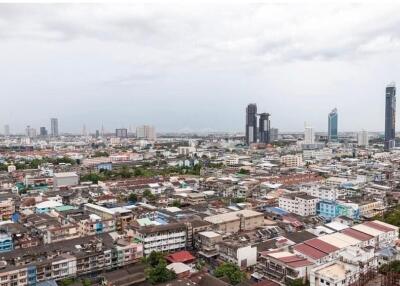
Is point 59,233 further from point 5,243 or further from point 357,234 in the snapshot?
point 357,234

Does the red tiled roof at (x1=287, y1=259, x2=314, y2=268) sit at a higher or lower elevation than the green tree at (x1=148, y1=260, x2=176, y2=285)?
higher

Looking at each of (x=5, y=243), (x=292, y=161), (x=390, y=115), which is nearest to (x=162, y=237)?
(x=5, y=243)

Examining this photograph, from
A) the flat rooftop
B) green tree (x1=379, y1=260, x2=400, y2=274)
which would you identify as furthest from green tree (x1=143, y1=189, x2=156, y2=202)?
green tree (x1=379, y1=260, x2=400, y2=274)

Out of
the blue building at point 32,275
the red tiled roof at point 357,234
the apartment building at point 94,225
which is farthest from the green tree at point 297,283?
the apartment building at point 94,225

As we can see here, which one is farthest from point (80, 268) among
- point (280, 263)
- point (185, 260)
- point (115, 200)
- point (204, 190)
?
point (204, 190)

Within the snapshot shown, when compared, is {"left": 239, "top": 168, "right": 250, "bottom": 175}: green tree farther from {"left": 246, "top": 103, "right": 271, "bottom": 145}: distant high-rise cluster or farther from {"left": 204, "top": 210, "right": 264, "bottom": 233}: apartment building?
{"left": 246, "top": 103, "right": 271, "bottom": 145}: distant high-rise cluster

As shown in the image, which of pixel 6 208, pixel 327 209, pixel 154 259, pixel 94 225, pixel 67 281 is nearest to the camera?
pixel 67 281

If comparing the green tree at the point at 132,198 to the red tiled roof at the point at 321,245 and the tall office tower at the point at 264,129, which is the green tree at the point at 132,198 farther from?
the tall office tower at the point at 264,129
